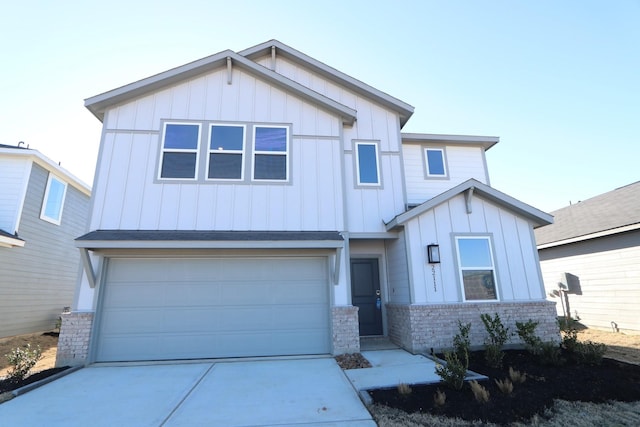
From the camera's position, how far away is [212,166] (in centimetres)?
767

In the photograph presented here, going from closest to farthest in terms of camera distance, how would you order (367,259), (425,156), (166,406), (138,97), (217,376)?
(166,406) < (217,376) < (138,97) < (367,259) < (425,156)

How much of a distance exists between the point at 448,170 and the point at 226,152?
7160 mm

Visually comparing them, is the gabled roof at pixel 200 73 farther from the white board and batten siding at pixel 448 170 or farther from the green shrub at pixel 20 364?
the green shrub at pixel 20 364

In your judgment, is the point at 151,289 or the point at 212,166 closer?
the point at 151,289

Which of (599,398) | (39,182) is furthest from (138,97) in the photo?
(599,398)

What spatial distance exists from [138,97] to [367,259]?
7755 millimetres

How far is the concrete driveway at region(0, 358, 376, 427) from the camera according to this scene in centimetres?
390

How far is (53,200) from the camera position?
37.5 ft

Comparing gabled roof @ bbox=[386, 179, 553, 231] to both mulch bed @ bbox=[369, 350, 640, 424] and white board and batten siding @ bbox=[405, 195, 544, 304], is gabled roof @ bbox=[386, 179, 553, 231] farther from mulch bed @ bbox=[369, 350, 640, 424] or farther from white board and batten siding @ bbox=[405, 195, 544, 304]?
mulch bed @ bbox=[369, 350, 640, 424]

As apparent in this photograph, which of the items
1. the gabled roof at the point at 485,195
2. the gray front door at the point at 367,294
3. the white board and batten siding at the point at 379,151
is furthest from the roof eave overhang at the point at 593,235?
the gray front door at the point at 367,294

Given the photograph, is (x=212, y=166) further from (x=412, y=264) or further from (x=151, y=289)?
(x=412, y=264)

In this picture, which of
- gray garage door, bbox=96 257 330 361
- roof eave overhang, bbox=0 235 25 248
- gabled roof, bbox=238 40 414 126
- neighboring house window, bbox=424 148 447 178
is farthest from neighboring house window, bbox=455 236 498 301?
roof eave overhang, bbox=0 235 25 248

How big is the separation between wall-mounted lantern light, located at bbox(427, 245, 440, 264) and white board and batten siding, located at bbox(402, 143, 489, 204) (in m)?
2.48

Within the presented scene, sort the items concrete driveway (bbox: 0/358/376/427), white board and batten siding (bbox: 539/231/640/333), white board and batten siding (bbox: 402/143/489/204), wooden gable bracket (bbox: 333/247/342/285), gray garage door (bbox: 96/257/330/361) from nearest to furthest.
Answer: concrete driveway (bbox: 0/358/376/427)
gray garage door (bbox: 96/257/330/361)
wooden gable bracket (bbox: 333/247/342/285)
white board and batten siding (bbox: 539/231/640/333)
white board and batten siding (bbox: 402/143/489/204)
